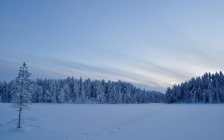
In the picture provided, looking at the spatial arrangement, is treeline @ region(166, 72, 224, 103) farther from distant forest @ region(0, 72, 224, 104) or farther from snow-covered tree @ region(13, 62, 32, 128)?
snow-covered tree @ region(13, 62, 32, 128)

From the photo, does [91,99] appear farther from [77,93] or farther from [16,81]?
[16,81]

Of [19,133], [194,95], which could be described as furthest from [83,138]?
[194,95]

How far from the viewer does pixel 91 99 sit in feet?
507

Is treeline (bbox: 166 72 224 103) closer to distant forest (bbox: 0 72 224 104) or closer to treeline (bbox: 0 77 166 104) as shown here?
distant forest (bbox: 0 72 224 104)

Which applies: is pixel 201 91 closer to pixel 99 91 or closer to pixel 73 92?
pixel 99 91

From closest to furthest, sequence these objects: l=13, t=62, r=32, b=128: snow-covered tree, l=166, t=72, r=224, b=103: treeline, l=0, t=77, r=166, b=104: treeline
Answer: l=13, t=62, r=32, b=128: snow-covered tree < l=0, t=77, r=166, b=104: treeline < l=166, t=72, r=224, b=103: treeline

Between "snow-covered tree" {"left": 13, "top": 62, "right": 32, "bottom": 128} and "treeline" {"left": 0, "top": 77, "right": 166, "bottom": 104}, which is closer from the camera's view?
"snow-covered tree" {"left": 13, "top": 62, "right": 32, "bottom": 128}

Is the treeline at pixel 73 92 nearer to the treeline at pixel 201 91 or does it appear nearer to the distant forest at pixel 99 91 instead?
the distant forest at pixel 99 91

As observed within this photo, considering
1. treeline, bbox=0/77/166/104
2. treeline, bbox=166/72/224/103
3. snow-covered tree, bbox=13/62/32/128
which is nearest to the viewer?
snow-covered tree, bbox=13/62/32/128

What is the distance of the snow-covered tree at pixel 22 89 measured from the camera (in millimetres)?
30969

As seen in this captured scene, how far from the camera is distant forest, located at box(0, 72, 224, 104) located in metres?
135

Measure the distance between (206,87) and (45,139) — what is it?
165 m

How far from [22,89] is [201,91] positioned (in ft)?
504

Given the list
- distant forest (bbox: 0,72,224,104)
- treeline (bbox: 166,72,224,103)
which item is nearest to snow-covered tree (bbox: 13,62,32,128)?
distant forest (bbox: 0,72,224,104)
